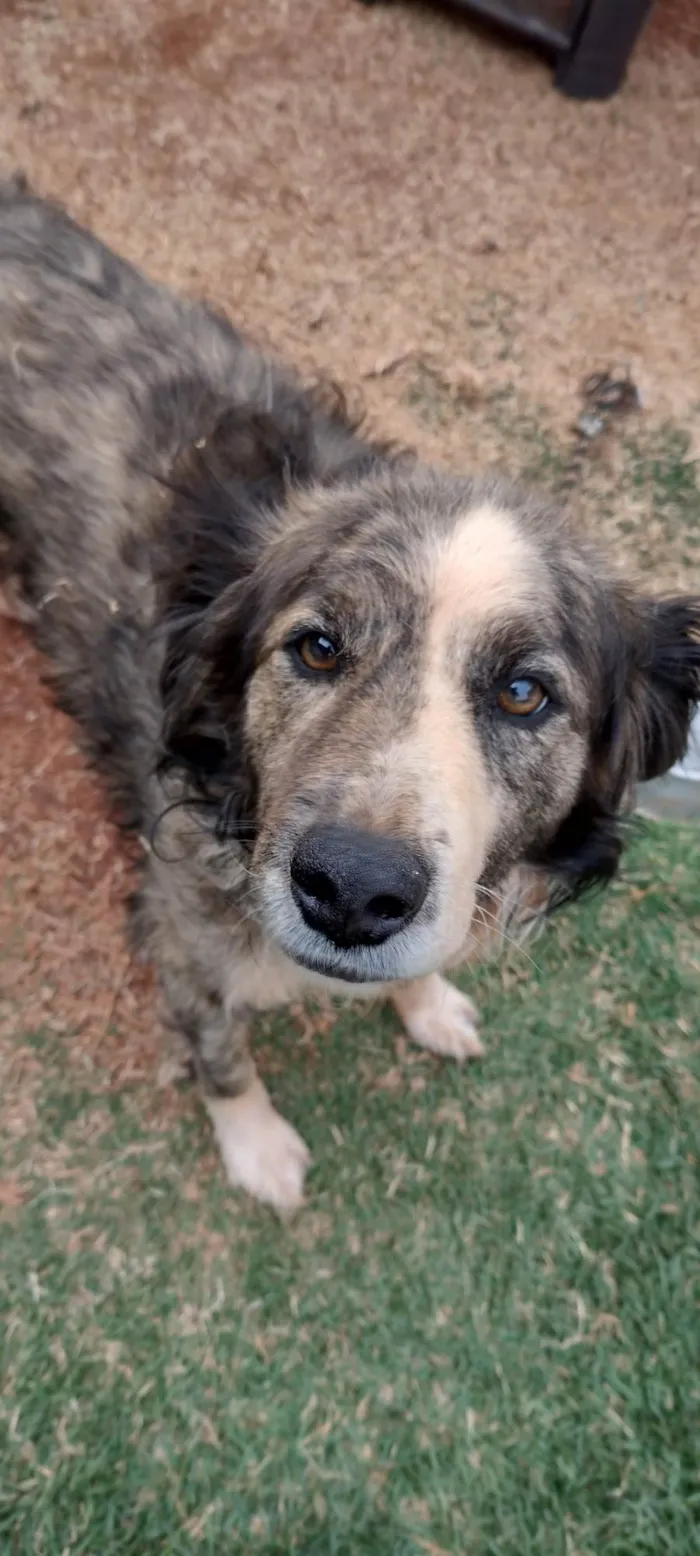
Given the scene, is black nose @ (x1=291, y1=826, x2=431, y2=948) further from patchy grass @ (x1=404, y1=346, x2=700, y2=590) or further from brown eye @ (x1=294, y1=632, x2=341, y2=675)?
patchy grass @ (x1=404, y1=346, x2=700, y2=590)

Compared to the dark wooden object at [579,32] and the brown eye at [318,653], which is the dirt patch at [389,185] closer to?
the dark wooden object at [579,32]

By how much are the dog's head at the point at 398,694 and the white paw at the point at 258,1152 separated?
0.98m

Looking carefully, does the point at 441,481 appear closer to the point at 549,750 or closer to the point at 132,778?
the point at 549,750

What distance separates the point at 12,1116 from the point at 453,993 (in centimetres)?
136

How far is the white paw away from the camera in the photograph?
3004 mm

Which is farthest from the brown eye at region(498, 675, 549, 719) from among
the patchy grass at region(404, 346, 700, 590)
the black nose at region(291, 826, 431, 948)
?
the patchy grass at region(404, 346, 700, 590)

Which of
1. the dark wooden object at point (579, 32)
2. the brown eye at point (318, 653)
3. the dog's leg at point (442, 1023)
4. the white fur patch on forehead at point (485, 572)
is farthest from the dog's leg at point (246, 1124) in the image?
the dark wooden object at point (579, 32)

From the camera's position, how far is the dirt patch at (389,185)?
446 cm

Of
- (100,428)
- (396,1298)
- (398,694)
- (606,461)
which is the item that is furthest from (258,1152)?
(606,461)

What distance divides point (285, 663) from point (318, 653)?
0.25 feet

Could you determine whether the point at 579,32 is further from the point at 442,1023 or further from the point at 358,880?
the point at 358,880

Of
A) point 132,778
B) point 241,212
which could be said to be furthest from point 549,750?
point 241,212

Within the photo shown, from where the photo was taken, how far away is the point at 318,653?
197 cm

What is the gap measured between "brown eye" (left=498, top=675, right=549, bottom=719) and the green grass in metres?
1.56
